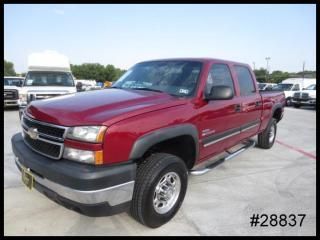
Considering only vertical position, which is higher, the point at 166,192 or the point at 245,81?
the point at 245,81

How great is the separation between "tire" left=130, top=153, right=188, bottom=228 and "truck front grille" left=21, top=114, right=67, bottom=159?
0.77 metres

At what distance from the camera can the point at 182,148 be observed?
328cm

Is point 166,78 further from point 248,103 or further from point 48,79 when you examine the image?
point 48,79

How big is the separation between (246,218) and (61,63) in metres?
11.3

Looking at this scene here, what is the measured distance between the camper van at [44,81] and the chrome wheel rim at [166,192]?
22.3 ft

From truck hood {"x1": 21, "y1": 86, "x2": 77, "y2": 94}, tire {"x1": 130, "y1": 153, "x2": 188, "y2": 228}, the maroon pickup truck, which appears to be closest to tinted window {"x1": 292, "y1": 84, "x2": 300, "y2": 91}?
truck hood {"x1": 21, "y1": 86, "x2": 77, "y2": 94}

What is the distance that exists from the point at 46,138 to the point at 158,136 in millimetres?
1051

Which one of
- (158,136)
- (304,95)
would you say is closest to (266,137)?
(158,136)

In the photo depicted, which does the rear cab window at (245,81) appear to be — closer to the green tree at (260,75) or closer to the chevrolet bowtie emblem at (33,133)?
the chevrolet bowtie emblem at (33,133)

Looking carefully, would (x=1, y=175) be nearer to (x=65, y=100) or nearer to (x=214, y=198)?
(x=65, y=100)

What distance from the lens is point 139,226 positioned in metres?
2.90

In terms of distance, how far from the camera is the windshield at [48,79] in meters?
10.2

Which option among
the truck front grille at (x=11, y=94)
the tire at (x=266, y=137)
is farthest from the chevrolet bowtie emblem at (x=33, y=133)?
the truck front grille at (x=11, y=94)

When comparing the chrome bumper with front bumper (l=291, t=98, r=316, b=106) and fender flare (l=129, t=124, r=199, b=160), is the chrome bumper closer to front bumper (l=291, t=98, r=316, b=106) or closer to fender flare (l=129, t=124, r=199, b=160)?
fender flare (l=129, t=124, r=199, b=160)
